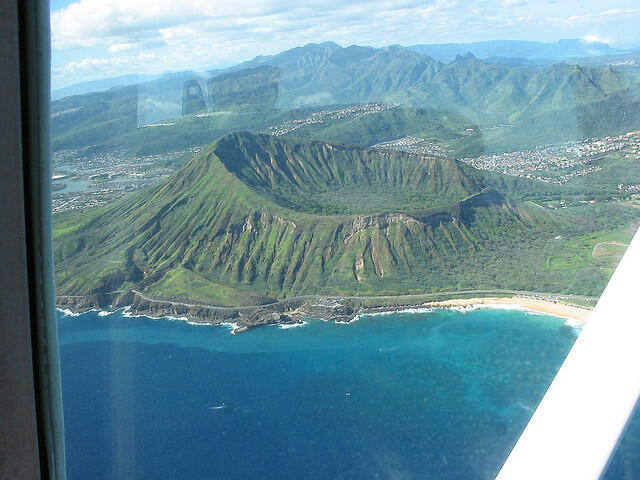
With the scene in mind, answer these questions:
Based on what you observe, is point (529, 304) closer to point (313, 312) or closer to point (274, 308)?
point (313, 312)

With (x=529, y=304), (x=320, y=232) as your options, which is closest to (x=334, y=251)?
(x=320, y=232)

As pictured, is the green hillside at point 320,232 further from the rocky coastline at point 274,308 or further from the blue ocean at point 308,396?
the blue ocean at point 308,396

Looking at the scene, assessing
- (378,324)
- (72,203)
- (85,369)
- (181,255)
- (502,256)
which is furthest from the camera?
(181,255)

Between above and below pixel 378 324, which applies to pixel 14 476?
above

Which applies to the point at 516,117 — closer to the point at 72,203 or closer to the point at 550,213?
the point at 550,213

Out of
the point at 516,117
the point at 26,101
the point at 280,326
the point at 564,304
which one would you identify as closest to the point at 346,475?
the point at 564,304

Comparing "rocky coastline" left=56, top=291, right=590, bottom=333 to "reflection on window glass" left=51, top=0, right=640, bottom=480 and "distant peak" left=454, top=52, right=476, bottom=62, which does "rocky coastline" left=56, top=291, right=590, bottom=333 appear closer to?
"reflection on window glass" left=51, top=0, right=640, bottom=480
